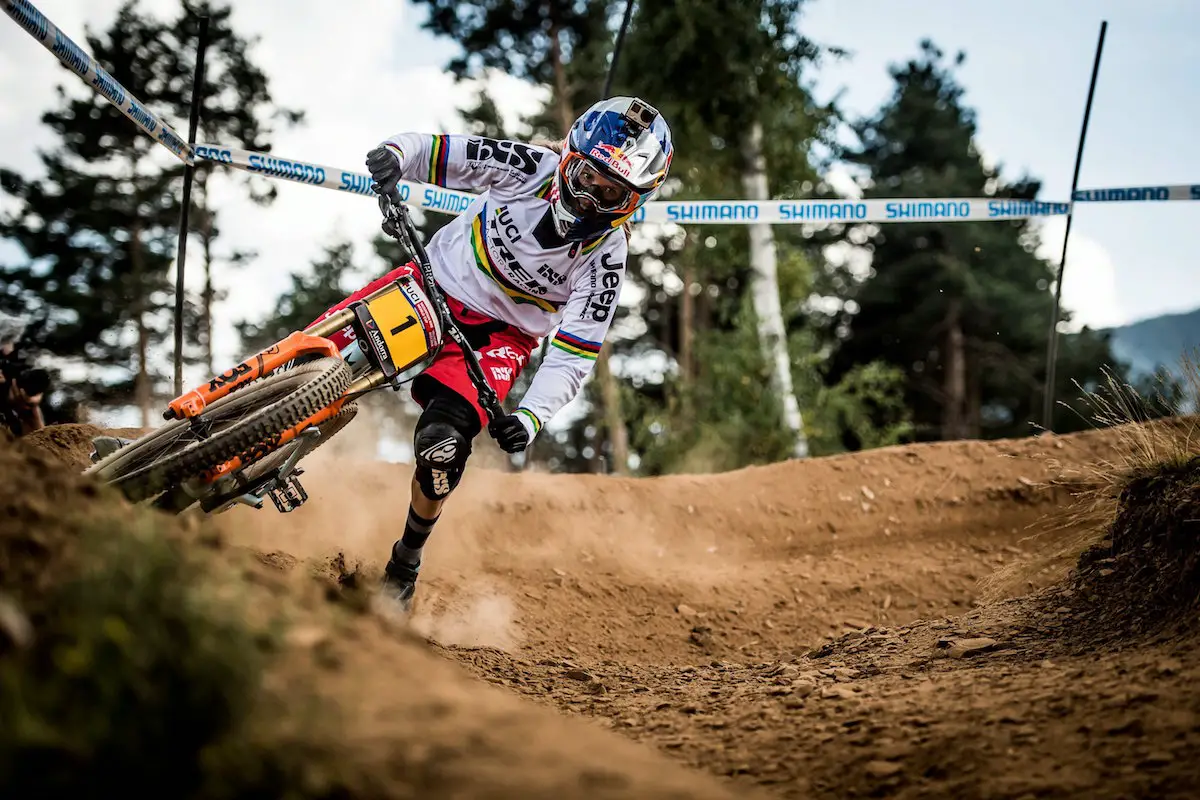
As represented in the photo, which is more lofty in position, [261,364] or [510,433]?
[261,364]

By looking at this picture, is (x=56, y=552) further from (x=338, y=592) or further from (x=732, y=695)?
(x=732, y=695)

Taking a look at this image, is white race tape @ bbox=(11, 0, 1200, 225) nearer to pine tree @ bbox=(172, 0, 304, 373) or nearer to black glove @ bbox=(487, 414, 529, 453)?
black glove @ bbox=(487, 414, 529, 453)

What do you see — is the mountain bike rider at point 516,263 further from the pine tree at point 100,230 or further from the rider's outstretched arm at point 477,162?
the pine tree at point 100,230

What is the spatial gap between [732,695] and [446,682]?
1906 millimetres

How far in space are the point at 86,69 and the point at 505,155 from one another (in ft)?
8.24

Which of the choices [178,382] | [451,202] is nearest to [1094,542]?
[451,202]

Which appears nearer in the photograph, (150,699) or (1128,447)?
(150,699)

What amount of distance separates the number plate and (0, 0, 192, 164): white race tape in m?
2.32

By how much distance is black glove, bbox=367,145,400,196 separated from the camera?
14.9 feet

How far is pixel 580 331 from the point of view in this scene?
496 centimetres

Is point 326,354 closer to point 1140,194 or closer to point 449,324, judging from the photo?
point 449,324

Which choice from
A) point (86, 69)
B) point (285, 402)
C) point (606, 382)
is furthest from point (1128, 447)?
point (606, 382)

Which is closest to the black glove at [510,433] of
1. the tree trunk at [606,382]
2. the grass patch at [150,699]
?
the grass patch at [150,699]

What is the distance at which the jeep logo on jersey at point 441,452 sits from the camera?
466 cm
